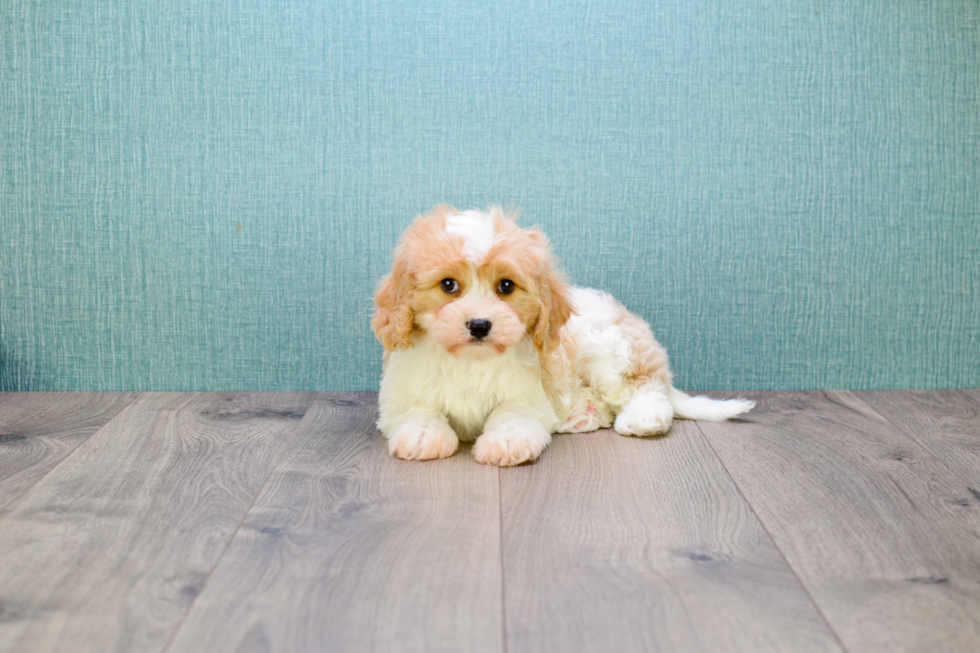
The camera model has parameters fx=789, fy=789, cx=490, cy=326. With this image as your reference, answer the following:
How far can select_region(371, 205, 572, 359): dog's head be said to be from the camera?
1.78m

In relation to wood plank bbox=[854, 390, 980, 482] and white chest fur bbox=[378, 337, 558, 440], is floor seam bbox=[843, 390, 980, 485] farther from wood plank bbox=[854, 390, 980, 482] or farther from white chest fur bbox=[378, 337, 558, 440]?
white chest fur bbox=[378, 337, 558, 440]

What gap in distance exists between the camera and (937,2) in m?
2.46

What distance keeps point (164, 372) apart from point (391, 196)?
94cm

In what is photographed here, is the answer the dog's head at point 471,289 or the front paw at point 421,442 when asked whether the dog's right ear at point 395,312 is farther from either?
the front paw at point 421,442

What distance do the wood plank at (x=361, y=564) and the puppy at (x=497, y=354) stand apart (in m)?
0.15

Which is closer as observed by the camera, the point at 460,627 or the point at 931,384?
the point at 460,627

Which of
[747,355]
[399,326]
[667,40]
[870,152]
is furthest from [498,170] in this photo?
[870,152]

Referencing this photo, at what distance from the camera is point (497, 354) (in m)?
1.82

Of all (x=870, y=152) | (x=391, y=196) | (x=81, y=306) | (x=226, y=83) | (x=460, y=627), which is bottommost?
(x=460, y=627)

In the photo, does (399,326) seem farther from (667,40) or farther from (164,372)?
(667,40)

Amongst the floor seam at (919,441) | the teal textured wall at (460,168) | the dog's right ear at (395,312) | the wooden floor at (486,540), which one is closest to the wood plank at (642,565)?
the wooden floor at (486,540)

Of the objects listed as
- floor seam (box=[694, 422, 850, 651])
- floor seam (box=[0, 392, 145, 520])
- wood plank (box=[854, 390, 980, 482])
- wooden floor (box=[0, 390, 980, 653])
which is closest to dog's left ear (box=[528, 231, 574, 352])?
wooden floor (box=[0, 390, 980, 653])

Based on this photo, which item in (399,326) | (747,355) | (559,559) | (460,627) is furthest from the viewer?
(747,355)

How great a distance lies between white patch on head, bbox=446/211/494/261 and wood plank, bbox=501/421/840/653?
51 cm
